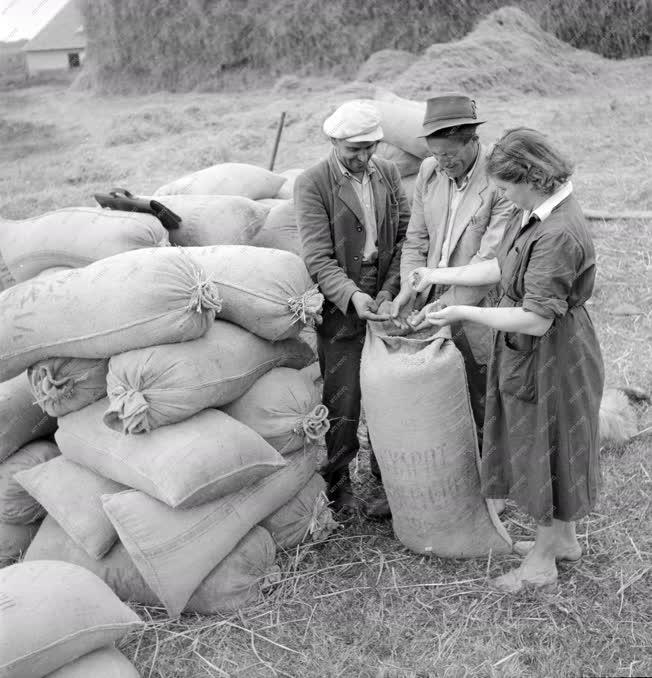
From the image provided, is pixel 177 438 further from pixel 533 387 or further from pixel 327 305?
pixel 533 387

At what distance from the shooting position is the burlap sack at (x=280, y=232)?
4039 millimetres

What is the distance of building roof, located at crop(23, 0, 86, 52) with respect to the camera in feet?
97.0

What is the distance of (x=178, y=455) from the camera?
2.75 m

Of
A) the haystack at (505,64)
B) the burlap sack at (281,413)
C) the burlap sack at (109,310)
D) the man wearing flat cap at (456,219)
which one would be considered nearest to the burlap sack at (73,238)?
the burlap sack at (109,310)

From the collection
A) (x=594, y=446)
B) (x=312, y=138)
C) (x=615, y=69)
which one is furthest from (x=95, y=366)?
(x=615, y=69)

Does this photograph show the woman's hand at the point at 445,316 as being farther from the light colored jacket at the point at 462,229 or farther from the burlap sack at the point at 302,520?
the burlap sack at the point at 302,520

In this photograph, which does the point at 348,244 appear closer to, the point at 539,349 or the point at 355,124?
the point at 355,124

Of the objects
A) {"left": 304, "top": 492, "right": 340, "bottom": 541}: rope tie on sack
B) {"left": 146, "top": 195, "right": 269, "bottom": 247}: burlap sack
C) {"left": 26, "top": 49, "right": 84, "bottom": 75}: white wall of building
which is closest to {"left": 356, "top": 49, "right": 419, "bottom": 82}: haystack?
{"left": 146, "top": 195, "right": 269, "bottom": 247}: burlap sack

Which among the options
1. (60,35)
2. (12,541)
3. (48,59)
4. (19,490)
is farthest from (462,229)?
(60,35)

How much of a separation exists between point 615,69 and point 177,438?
12.3 m

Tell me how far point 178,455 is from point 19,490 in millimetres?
885

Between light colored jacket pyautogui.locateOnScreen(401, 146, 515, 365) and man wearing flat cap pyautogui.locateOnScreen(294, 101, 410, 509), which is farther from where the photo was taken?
man wearing flat cap pyautogui.locateOnScreen(294, 101, 410, 509)

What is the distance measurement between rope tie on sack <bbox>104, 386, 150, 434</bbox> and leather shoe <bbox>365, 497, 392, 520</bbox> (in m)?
1.17

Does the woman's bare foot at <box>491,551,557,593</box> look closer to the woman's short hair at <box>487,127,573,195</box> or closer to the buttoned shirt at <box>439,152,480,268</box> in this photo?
the buttoned shirt at <box>439,152,480,268</box>
